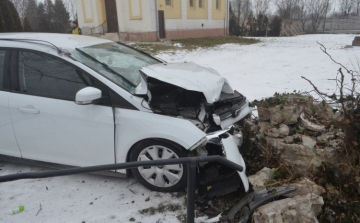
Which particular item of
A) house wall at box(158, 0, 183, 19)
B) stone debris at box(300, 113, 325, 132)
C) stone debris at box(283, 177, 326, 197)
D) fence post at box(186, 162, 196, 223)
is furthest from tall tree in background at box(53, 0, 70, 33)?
fence post at box(186, 162, 196, 223)

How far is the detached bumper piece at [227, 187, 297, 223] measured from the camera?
2.54m

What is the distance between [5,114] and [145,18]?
16.2 meters

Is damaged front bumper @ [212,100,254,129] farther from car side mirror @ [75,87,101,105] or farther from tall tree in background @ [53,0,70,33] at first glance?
tall tree in background @ [53,0,70,33]

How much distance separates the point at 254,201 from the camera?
262 centimetres

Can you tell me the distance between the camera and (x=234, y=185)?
2.92 meters

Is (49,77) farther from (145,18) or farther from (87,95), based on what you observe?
(145,18)

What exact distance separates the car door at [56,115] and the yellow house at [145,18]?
621 inches

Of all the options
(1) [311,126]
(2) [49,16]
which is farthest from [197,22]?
(2) [49,16]

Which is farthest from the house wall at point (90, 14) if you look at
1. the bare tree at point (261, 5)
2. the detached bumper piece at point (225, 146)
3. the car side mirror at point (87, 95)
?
the bare tree at point (261, 5)

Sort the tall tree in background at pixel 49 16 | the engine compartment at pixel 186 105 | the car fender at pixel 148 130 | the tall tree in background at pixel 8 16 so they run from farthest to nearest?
the tall tree in background at pixel 49 16 < the tall tree in background at pixel 8 16 < the engine compartment at pixel 186 105 < the car fender at pixel 148 130

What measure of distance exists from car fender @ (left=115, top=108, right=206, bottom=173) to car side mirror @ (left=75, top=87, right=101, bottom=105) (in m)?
0.27

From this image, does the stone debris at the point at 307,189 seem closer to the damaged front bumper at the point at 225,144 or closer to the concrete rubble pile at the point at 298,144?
the concrete rubble pile at the point at 298,144

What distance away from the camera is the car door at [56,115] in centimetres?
309

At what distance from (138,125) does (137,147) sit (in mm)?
258
